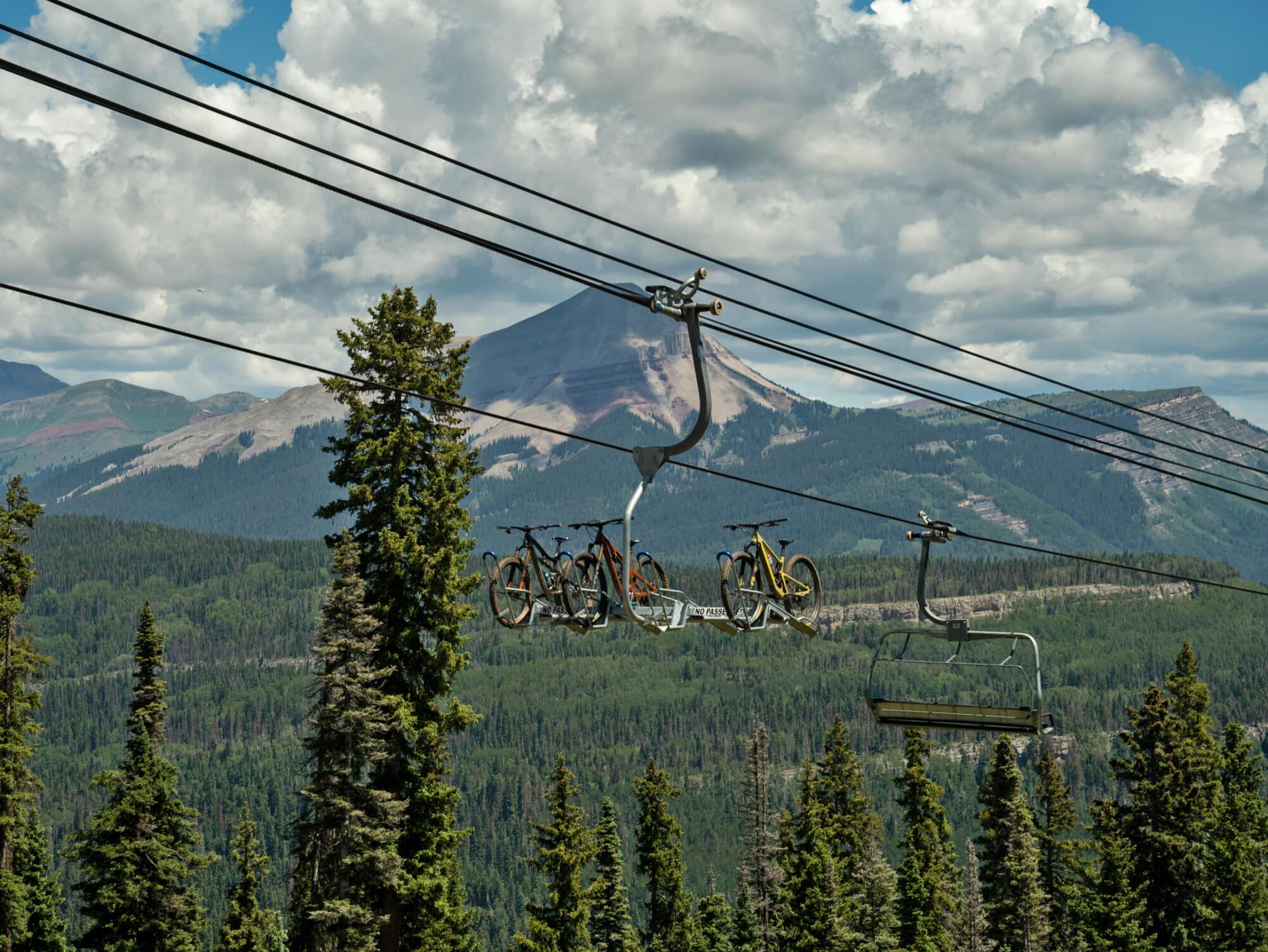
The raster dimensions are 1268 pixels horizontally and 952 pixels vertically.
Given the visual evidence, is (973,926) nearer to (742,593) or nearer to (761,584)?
(761,584)

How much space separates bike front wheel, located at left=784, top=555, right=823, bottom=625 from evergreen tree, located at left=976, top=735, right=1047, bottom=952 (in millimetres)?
38250

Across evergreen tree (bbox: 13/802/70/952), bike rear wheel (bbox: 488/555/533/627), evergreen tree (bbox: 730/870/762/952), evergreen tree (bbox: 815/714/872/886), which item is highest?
bike rear wheel (bbox: 488/555/533/627)

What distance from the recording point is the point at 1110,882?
188 ft

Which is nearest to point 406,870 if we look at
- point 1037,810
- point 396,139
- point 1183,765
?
point 396,139

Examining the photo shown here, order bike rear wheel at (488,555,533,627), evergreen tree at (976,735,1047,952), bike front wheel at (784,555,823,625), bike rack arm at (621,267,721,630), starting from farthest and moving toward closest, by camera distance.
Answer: evergreen tree at (976,735,1047,952)
bike front wheel at (784,555,823,625)
bike rear wheel at (488,555,533,627)
bike rack arm at (621,267,721,630)

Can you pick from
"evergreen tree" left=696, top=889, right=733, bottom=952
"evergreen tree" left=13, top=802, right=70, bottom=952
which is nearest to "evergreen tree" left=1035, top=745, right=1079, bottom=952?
"evergreen tree" left=696, top=889, right=733, bottom=952

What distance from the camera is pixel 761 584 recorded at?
28969mm

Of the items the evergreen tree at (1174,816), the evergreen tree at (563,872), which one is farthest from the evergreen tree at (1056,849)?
the evergreen tree at (563,872)

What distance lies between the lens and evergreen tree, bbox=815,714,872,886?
234 ft

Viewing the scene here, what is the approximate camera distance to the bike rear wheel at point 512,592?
2909 centimetres

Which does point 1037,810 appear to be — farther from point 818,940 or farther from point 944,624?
point 944,624

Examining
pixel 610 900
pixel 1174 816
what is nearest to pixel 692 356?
pixel 1174 816

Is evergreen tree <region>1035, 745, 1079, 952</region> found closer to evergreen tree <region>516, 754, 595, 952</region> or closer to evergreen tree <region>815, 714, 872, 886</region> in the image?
evergreen tree <region>815, 714, 872, 886</region>

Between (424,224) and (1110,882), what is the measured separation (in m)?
50.2
